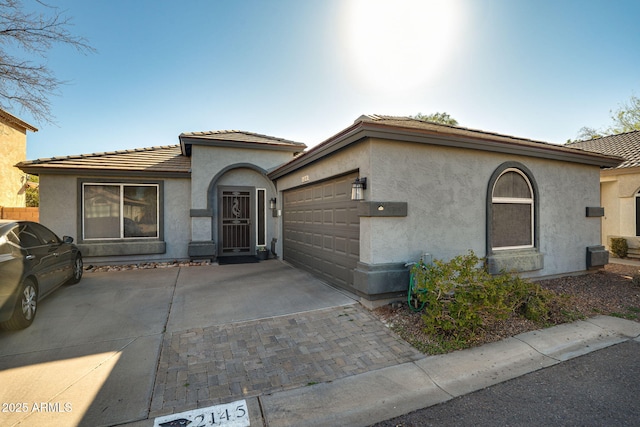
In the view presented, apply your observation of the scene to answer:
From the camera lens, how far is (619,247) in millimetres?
10281

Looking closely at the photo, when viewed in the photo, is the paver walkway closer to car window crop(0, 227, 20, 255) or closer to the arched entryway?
car window crop(0, 227, 20, 255)

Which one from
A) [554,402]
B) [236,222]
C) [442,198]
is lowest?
[554,402]

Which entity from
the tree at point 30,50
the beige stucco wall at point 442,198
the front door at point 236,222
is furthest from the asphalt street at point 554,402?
the front door at point 236,222

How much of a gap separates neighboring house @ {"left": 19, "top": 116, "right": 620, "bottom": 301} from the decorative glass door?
38 mm

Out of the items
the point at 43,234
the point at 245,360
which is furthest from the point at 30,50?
the point at 245,360

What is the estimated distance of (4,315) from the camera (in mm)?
3752

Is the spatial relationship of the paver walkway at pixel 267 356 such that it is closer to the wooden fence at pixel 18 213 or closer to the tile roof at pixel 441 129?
the tile roof at pixel 441 129

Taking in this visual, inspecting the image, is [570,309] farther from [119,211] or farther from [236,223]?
[119,211]

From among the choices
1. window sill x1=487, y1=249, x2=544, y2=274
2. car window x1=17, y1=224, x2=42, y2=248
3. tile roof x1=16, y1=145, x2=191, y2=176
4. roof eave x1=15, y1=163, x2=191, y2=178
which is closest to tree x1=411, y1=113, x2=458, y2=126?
window sill x1=487, y1=249, x2=544, y2=274

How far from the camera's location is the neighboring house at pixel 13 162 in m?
15.6

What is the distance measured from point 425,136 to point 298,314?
3.73 m

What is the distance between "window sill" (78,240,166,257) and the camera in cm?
859

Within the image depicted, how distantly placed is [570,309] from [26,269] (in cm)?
877

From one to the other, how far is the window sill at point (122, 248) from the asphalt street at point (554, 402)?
8.75 m
